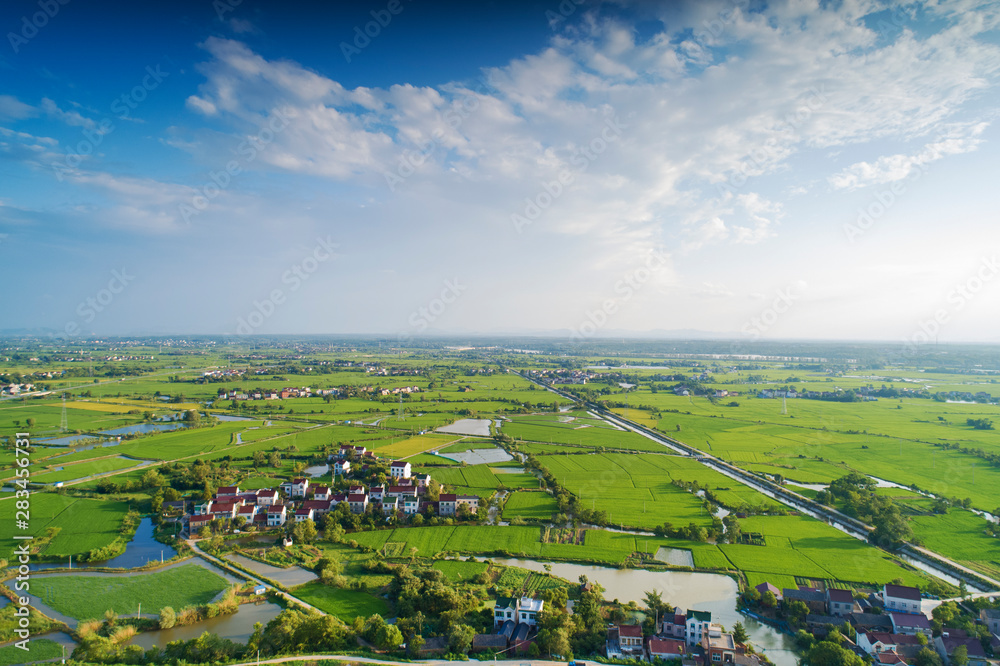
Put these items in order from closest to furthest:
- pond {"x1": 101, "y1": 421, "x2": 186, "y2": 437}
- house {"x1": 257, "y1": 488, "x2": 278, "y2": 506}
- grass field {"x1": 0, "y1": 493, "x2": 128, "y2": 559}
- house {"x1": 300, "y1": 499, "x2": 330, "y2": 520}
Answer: grass field {"x1": 0, "y1": 493, "x2": 128, "y2": 559}
house {"x1": 300, "y1": 499, "x2": 330, "y2": 520}
house {"x1": 257, "y1": 488, "x2": 278, "y2": 506}
pond {"x1": 101, "y1": 421, "x2": 186, "y2": 437}

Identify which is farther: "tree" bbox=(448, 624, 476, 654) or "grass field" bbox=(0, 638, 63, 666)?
"tree" bbox=(448, 624, 476, 654)

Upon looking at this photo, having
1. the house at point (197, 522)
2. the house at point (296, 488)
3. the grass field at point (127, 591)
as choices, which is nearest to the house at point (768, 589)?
the grass field at point (127, 591)

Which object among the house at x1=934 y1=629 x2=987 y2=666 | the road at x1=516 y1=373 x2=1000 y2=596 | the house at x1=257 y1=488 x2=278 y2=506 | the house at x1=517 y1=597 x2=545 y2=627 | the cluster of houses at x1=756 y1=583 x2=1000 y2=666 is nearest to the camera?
the house at x1=934 y1=629 x2=987 y2=666

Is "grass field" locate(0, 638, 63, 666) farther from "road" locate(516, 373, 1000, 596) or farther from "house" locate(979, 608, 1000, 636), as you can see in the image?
"road" locate(516, 373, 1000, 596)

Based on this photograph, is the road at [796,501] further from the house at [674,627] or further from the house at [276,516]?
the house at [276,516]

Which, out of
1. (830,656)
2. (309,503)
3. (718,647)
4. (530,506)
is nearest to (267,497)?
Result: (309,503)

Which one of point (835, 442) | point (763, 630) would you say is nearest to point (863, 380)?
point (835, 442)

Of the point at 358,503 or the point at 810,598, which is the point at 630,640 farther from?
the point at 358,503

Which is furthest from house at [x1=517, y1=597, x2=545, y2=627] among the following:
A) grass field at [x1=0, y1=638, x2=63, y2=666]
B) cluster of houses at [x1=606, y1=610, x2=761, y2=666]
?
grass field at [x1=0, y1=638, x2=63, y2=666]
